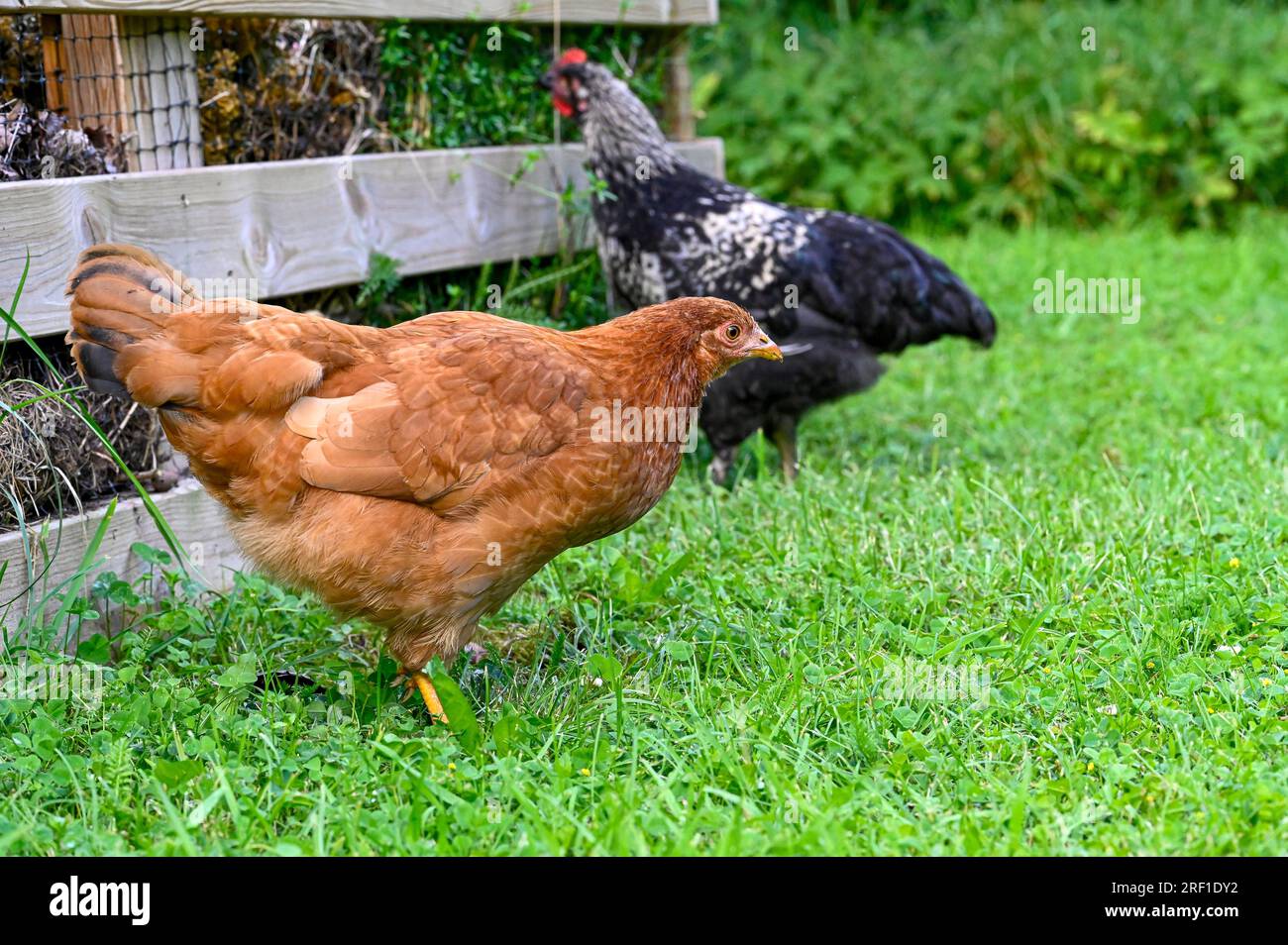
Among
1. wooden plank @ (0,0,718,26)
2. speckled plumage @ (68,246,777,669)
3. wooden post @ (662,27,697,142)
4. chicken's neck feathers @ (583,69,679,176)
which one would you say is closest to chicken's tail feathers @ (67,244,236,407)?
speckled plumage @ (68,246,777,669)

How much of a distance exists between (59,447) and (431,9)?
211 cm

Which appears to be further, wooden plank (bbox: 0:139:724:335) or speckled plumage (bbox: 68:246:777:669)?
wooden plank (bbox: 0:139:724:335)

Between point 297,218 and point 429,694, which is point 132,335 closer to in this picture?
point 429,694

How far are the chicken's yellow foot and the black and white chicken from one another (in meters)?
2.02

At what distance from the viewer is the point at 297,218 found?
13.3ft

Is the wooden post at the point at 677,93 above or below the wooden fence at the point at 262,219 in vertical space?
above

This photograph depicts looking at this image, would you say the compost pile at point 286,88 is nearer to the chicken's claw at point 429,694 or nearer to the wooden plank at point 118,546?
the wooden plank at point 118,546

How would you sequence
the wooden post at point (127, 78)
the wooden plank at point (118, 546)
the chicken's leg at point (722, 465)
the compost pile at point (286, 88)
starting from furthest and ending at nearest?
the chicken's leg at point (722, 465) < the compost pile at point (286, 88) < the wooden post at point (127, 78) < the wooden plank at point (118, 546)

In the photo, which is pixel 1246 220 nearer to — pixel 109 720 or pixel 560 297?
pixel 560 297

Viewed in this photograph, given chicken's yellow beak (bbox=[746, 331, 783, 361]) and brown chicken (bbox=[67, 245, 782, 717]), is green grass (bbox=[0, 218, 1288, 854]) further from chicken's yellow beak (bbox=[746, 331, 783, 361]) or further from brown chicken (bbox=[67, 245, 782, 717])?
chicken's yellow beak (bbox=[746, 331, 783, 361])

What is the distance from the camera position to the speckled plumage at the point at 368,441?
114 inches

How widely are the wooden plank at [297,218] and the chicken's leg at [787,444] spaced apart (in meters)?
1.23

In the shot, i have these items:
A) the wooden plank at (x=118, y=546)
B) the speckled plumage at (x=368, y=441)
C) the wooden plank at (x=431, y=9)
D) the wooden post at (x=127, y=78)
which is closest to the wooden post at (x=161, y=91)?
the wooden post at (x=127, y=78)

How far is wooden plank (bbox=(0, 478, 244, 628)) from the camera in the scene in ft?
10.6
